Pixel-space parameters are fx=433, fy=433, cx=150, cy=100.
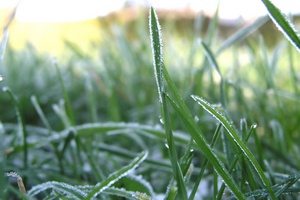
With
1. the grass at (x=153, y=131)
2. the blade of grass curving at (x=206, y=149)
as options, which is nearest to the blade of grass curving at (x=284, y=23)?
the grass at (x=153, y=131)

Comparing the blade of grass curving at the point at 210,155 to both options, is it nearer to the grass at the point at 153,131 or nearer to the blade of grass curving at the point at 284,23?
the grass at the point at 153,131

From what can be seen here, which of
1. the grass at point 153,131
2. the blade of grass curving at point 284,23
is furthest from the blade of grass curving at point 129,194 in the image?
the blade of grass curving at point 284,23

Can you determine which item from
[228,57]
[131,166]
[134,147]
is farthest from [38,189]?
[228,57]

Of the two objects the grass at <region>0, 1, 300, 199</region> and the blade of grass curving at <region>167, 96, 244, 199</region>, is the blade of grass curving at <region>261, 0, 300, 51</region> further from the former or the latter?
the blade of grass curving at <region>167, 96, 244, 199</region>

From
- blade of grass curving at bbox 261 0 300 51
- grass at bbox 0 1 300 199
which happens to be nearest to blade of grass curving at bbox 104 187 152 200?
grass at bbox 0 1 300 199

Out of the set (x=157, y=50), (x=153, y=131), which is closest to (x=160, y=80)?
(x=157, y=50)

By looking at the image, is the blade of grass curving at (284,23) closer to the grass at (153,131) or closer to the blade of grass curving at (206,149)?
the grass at (153,131)

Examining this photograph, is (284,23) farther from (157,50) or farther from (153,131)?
(153,131)

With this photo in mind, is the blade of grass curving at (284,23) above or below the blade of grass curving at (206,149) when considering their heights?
above
